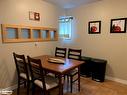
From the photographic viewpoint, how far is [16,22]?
282cm

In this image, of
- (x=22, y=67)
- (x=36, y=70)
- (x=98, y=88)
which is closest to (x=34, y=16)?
(x=22, y=67)

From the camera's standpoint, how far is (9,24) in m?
2.69

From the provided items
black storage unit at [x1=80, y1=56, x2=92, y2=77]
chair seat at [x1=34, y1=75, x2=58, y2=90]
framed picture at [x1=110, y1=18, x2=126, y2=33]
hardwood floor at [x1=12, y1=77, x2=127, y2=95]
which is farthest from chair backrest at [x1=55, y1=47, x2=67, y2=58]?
framed picture at [x1=110, y1=18, x2=126, y2=33]

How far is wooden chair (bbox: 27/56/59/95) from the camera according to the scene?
198 centimetres

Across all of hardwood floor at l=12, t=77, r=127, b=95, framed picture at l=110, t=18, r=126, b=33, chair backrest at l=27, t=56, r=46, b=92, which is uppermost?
framed picture at l=110, t=18, r=126, b=33

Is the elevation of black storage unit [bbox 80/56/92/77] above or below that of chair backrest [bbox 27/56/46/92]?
below

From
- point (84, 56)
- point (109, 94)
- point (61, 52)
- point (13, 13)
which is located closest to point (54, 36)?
point (61, 52)

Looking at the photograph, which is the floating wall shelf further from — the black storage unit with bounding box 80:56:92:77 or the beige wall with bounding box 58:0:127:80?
the black storage unit with bounding box 80:56:92:77

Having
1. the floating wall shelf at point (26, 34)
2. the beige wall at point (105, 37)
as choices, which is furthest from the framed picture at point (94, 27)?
the floating wall shelf at point (26, 34)

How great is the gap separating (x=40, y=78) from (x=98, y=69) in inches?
74.4

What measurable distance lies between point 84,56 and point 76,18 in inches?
51.9

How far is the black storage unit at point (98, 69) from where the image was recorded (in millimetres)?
3305

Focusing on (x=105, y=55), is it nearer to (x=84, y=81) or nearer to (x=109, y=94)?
(x=84, y=81)

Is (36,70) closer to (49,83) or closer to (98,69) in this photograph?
(49,83)
